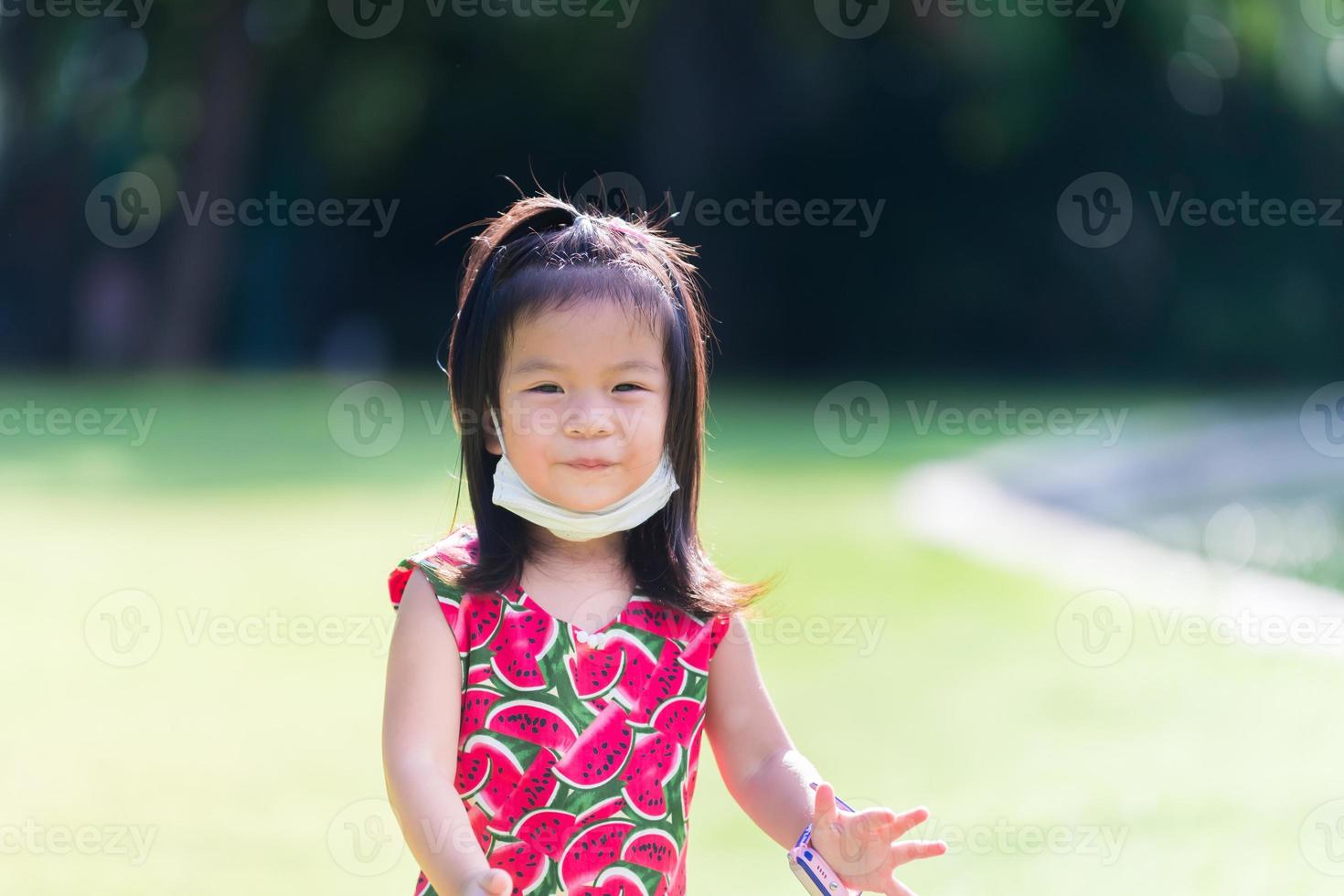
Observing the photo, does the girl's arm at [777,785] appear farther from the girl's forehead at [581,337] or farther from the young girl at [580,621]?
the girl's forehead at [581,337]

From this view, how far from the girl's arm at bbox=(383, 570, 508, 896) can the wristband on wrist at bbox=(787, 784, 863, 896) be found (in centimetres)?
48

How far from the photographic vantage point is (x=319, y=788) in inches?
173

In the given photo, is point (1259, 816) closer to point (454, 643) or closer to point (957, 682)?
point (957, 682)

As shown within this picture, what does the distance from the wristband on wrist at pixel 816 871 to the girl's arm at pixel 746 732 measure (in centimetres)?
15

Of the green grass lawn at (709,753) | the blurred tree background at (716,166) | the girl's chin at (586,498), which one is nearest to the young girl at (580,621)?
the girl's chin at (586,498)

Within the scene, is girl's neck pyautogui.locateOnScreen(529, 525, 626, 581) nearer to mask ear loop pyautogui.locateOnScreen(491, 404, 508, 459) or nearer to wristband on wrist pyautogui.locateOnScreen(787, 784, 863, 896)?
mask ear loop pyautogui.locateOnScreen(491, 404, 508, 459)


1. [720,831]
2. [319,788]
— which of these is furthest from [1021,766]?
[319,788]

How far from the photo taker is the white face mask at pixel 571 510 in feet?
7.83

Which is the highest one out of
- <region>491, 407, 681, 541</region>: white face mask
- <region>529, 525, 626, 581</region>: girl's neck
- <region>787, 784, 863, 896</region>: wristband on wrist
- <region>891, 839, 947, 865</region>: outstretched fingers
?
<region>491, 407, 681, 541</region>: white face mask

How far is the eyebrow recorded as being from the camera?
2367mm

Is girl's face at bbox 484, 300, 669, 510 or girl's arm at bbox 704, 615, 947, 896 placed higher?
girl's face at bbox 484, 300, 669, 510

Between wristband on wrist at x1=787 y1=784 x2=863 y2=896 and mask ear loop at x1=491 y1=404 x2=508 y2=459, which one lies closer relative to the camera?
wristband on wrist at x1=787 y1=784 x2=863 y2=896

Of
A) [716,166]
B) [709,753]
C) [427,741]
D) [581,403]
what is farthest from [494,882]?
[716,166]

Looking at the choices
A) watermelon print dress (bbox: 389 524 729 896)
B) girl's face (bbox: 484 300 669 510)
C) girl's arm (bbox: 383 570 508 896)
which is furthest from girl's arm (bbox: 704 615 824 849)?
girl's arm (bbox: 383 570 508 896)
